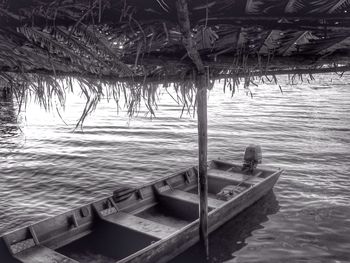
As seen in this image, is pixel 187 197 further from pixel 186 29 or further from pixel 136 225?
pixel 186 29

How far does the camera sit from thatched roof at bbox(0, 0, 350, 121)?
322 cm

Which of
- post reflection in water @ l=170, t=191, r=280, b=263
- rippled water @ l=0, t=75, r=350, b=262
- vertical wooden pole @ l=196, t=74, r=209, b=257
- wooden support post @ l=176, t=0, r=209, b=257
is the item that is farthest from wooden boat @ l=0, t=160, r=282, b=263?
rippled water @ l=0, t=75, r=350, b=262

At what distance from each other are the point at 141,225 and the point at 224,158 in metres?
11.5

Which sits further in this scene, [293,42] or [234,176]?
[234,176]

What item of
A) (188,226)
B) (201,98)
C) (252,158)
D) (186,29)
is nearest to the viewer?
(186,29)

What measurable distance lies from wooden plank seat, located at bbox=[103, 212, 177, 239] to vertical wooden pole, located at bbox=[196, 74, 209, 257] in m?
1.06

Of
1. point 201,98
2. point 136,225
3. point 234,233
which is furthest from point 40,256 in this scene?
point 234,233

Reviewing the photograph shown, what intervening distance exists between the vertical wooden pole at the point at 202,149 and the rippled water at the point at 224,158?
51.1 inches

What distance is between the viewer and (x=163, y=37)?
13.7ft

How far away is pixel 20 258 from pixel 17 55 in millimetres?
5523

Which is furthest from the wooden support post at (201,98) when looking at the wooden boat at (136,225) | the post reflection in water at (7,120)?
the post reflection in water at (7,120)

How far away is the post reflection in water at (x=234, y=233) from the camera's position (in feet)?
31.8

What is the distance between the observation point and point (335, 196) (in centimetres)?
1427

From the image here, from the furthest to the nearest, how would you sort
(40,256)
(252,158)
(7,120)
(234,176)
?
(7,120), (252,158), (234,176), (40,256)
